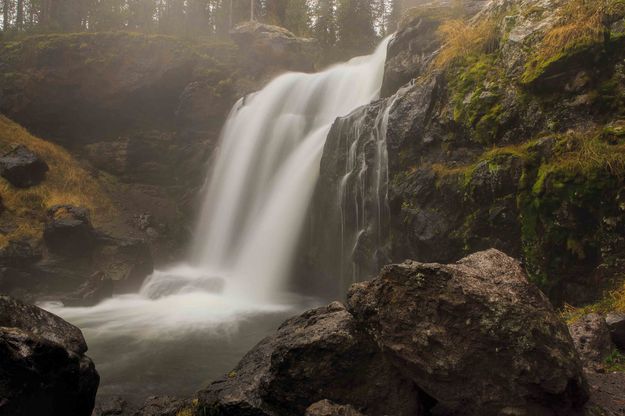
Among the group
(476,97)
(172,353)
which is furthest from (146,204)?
(476,97)

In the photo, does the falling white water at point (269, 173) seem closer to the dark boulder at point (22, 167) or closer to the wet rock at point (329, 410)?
the dark boulder at point (22, 167)

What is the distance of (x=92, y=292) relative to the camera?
14.9 meters

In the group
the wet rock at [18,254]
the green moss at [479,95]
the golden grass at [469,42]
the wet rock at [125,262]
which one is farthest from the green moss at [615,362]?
the wet rock at [18,254]

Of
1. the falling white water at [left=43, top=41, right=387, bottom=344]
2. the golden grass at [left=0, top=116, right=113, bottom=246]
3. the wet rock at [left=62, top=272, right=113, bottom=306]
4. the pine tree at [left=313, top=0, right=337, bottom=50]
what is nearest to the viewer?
the falling white water at [left=43, top=41, right=387, bottom=344]

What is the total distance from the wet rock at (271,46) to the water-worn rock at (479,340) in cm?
2442

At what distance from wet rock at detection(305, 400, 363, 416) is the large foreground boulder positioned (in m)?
3.09

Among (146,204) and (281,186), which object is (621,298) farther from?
(146,204)

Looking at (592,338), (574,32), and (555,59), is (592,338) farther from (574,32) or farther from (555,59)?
(574,32)

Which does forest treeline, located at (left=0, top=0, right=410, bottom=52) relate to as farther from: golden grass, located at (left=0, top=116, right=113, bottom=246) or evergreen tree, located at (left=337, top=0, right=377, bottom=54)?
golden grass, located at (left=0, top=116, right=113, bottom=246)

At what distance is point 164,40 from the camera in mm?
24641

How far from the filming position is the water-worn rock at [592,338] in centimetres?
558

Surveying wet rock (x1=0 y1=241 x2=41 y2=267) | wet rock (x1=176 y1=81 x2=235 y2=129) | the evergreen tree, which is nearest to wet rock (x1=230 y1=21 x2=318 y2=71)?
wet rock (x1=176 y1=81 x2=235 y2=129)

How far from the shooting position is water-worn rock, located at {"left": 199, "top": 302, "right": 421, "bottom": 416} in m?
4.70

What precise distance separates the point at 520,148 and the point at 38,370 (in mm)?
9007
